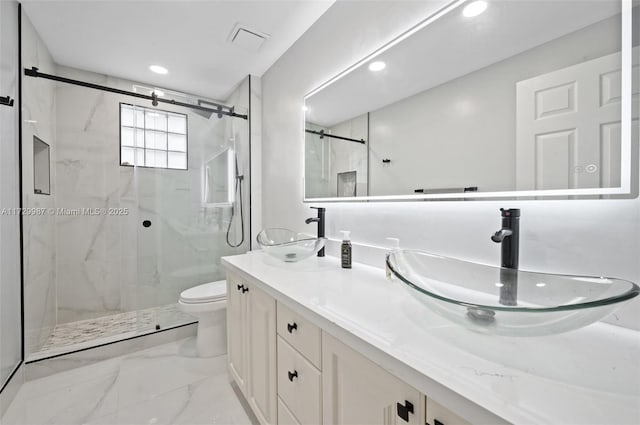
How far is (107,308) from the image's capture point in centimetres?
260

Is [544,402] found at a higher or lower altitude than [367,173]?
lower

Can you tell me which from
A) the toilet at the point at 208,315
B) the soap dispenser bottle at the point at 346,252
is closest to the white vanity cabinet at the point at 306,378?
the soap dispenser bottle at the point at 346,252

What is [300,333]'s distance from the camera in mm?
892

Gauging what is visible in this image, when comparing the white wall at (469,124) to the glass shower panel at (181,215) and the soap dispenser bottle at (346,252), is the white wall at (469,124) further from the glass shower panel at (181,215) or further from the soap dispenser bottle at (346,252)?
the glass shower panel at (181,215)

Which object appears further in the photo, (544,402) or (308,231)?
(308,231)

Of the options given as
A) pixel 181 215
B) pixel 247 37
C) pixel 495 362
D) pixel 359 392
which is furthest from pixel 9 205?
pixel 495 362

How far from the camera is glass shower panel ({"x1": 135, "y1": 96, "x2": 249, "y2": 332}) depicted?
214cm

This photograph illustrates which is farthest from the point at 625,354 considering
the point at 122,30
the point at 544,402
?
the point at 122,30

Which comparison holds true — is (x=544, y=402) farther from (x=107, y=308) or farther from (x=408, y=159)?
(x=107, y=308)

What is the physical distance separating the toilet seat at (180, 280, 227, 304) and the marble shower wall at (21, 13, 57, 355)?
3.35 feet

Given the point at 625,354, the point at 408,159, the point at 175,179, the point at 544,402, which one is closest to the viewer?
the point at 544,402

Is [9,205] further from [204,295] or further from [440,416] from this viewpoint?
[440,416]

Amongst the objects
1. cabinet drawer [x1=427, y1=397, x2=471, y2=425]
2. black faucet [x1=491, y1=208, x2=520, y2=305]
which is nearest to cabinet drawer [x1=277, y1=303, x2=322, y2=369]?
cabinet drawer [x1=427, y1=397, x2=471, y2=425]

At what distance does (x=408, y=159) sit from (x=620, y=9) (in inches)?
27.0
